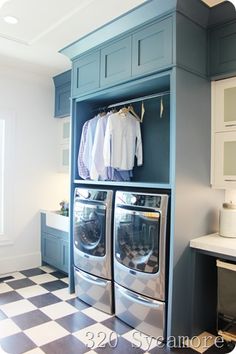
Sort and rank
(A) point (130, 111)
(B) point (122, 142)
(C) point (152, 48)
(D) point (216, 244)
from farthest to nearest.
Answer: (A) point (130, 111) < (B) point (122, 142) < (C) point (152, 48) < (D) point (216, 244)

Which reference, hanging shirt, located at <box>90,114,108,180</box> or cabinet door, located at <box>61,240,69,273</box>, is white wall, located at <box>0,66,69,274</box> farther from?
hanging shirt, located at <box>90,114,108,180</box>

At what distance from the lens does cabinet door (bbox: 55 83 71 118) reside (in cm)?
392

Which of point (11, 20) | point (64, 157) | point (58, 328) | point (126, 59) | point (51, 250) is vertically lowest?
point (58, 328)

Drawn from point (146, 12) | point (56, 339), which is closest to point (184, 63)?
point (146, 12)

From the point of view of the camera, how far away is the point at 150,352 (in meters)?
2.12

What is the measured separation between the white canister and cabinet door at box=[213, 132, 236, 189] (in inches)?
7.1

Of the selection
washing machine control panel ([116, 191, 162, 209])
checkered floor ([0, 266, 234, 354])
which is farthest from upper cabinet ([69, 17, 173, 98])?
checkered floor ([0, 266, 234, 354])

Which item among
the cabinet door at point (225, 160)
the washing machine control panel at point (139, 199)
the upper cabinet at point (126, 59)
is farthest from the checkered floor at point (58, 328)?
the upper cabinet at point (126, 59)

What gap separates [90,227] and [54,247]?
117 centimetres

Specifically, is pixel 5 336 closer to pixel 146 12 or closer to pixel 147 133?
pixel 147 133

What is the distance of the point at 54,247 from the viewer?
3.79 m

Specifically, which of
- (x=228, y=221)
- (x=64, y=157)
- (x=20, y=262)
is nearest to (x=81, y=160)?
(x=64, y=157)

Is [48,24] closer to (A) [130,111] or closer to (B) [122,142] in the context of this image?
(A) [130,111]

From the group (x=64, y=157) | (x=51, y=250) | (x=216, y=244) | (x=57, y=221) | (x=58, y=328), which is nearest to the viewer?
(x=216, y=244)
